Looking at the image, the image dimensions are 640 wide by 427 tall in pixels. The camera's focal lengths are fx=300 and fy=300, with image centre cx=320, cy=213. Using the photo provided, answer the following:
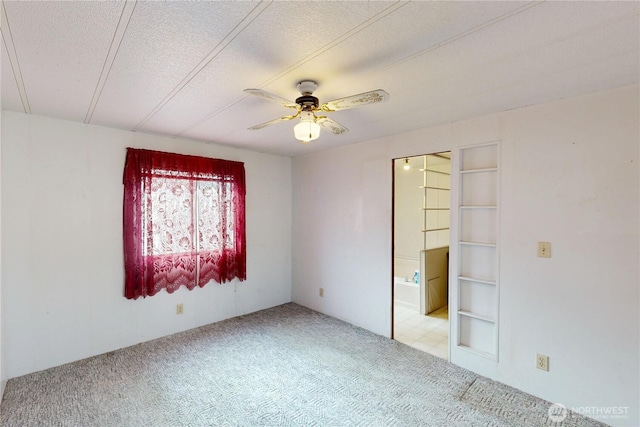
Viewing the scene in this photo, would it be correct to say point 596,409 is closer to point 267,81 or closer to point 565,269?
point 565,269

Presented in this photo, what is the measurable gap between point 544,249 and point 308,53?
7.40ft

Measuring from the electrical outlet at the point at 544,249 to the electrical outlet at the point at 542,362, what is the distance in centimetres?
77

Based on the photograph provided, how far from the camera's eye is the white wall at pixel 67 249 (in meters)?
2.55

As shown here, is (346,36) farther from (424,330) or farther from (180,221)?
(424,330)

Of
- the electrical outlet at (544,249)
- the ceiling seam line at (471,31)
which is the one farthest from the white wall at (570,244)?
the ceiling seam line at (471,31)

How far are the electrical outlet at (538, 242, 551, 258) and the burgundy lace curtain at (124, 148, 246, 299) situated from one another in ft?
10.4

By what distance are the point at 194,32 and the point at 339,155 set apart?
8.76 ft

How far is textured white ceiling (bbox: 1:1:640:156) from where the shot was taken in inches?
49.9

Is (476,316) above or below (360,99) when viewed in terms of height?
below

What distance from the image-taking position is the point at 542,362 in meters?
2.32

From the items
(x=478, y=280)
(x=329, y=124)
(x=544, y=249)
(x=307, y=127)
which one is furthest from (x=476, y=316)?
(x=307, y=127)

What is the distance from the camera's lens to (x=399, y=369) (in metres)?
2.73

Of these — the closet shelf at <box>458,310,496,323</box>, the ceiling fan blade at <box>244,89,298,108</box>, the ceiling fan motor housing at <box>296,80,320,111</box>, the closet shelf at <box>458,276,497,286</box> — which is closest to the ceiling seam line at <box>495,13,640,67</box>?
the ceiling fan motor housing at <box>296,80,320,111</box>

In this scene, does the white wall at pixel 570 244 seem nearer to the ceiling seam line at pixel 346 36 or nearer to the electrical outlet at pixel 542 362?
the electrical outlet at pixel 542 362
